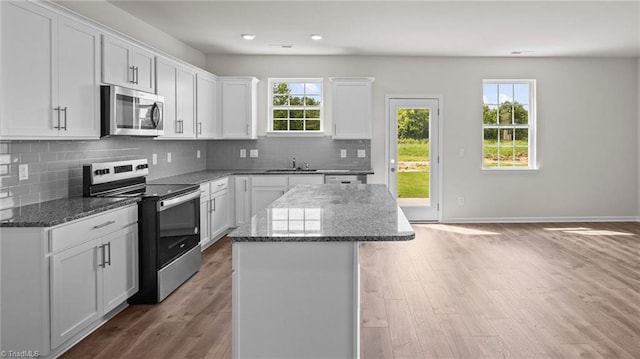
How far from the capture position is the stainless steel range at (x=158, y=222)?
395 cm

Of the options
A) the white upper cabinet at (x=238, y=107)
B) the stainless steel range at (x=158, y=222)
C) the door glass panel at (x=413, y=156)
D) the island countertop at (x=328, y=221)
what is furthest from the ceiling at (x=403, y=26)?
the island countertop at (x=328, y=221)

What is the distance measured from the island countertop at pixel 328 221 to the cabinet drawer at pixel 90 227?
3.53 feet

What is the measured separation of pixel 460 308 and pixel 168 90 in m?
3.59

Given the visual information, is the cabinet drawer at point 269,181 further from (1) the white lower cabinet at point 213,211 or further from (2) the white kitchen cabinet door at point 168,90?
(2) the white kitchen cabinet door at point 168,90

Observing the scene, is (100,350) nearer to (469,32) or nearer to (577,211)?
(469,32)

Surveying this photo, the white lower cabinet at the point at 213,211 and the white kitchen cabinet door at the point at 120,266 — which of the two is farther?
the white lower cabinet at the point at 213,211

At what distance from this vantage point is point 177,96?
5707mm

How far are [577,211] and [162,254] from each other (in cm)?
664

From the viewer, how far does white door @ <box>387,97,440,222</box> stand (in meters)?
7.91

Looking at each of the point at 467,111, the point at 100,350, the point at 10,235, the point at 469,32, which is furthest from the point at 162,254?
the point at 467,111

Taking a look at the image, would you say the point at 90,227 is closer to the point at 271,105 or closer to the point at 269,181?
the point at 269,181

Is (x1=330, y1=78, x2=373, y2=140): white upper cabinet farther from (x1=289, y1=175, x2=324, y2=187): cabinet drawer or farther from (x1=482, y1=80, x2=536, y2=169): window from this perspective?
(x1=482, y1=80, x2=536, y2=169): window

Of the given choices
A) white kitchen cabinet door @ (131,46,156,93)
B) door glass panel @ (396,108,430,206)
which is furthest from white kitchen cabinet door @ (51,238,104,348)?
door glass panel @ (396,108,430,206)

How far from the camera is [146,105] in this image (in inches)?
184
